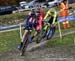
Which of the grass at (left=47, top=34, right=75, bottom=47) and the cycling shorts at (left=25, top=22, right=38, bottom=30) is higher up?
the cycling shorts at (left=25, top=22, right=38, bottom=30)

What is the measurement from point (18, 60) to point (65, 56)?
1.57 metres

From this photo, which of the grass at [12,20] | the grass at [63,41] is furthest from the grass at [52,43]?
the grass at [12,20]

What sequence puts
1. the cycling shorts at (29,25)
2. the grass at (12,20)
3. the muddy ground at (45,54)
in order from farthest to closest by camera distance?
the grass at (12,20) → the cycling shorts at (29,25) → the muddy ground at (45,54)

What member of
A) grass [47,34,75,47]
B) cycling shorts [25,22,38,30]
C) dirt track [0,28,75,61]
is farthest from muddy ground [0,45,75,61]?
cycling shorts [25,22,38,30]

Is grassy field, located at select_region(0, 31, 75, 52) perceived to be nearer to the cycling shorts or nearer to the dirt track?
the dirt track

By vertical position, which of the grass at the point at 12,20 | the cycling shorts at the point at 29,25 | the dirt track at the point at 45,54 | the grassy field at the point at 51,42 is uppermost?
the cycling shorts at the point at 29,25

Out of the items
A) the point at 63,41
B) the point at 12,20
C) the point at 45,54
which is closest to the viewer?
the point at 45,54

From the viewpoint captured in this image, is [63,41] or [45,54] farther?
[63,41]

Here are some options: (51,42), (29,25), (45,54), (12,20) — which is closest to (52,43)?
(51,42)

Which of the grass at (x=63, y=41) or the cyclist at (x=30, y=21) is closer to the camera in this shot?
the cyclist at (x=30, y=21)

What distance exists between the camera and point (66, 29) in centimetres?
2048

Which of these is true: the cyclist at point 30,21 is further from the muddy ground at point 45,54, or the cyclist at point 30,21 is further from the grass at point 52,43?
the grass at point 52,43

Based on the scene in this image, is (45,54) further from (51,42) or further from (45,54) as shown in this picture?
(51,42)

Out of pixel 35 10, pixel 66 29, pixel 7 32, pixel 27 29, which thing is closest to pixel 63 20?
pixel 66 29
